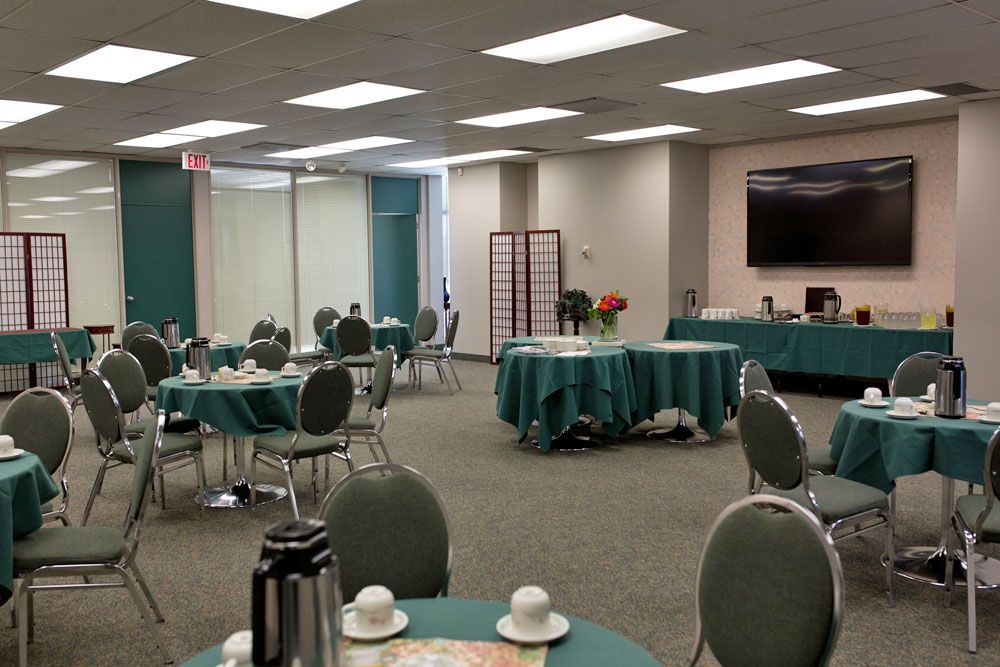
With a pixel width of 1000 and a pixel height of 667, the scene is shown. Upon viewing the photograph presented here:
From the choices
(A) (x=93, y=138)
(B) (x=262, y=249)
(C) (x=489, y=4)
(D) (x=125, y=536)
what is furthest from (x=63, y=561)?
(B) (x=262, y=249)

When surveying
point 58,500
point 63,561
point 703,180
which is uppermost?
point 703,180

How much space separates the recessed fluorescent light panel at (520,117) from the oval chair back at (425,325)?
108 inches

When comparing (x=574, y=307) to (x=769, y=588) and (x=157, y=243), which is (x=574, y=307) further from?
(x=769, y=588)

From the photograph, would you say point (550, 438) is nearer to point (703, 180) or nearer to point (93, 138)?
point (703, 180)

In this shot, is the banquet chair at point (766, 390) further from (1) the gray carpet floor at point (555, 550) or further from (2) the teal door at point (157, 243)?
(2) the teal door at point (157, 243)

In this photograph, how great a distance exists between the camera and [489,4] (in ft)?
14.7

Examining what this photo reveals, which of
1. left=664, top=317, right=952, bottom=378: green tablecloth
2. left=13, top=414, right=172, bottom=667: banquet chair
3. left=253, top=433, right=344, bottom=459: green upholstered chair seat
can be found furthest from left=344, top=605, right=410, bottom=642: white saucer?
left=664, top=317, right=952, bottom=378: green tablecloth

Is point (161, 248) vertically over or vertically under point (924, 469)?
over

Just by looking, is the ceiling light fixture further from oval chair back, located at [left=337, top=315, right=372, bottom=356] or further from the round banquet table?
oval chair back, located at [left=337, top=315, right=372, bottom=356]

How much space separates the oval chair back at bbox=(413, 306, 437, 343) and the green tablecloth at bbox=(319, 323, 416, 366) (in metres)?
0.37

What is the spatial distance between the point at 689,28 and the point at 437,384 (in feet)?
20.4

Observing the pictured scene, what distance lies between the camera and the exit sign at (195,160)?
10172 mm

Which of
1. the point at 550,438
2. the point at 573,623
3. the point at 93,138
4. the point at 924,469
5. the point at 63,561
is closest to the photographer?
the point at 573,623

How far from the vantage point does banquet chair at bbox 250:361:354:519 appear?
479 cm
